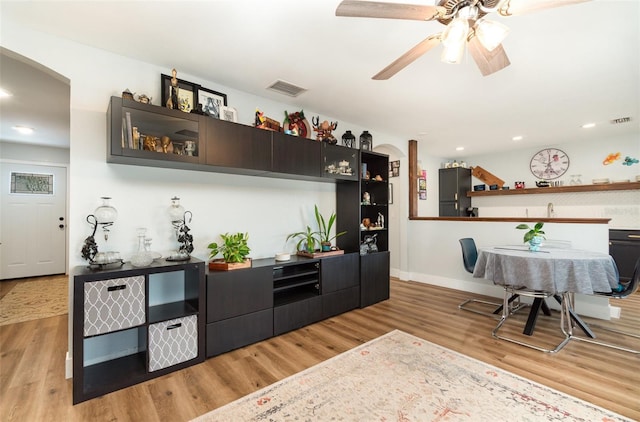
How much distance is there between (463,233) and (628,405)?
2.89 meters

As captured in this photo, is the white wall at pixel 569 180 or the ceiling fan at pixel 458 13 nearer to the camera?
the ceiling fan at pixel 458 13

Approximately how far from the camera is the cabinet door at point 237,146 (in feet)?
8.34

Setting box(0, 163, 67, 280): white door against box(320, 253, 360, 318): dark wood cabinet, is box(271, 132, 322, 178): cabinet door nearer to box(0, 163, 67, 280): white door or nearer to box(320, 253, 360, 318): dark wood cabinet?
box(320, 253, 360, 318): dark wood cabinet

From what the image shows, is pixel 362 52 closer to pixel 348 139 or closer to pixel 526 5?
pixel 526 5

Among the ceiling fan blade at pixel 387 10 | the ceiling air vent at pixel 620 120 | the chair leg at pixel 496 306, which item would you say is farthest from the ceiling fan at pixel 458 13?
the ceiling air vent at pixel 620 120

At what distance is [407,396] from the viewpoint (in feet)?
6.23

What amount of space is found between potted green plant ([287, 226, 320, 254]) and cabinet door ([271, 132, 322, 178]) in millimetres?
770

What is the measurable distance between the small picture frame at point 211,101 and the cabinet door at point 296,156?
2.05 ft

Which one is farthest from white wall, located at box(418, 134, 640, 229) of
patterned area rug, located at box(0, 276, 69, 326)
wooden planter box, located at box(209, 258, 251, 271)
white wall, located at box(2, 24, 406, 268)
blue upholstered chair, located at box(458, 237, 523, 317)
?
patterned area rug, located at box(0, 276, 69, 326)

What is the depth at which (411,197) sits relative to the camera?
5.25 metres

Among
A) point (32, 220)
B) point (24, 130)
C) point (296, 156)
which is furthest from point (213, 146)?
point (32, 220)

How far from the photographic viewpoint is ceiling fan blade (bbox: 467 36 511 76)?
1.74 metres

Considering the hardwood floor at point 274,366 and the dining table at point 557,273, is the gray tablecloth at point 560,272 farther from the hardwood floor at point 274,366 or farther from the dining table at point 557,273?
the hardwood floor at point 274,366

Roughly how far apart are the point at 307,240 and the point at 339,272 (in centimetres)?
56
